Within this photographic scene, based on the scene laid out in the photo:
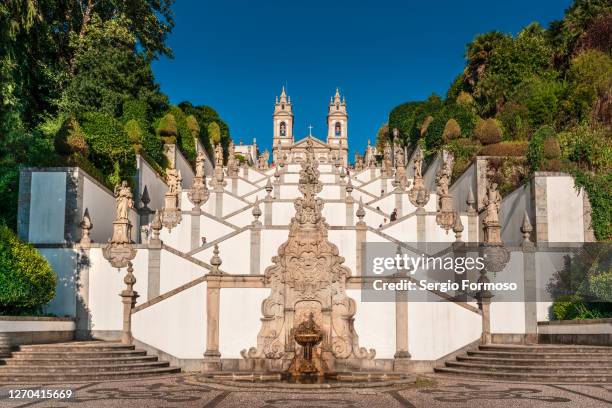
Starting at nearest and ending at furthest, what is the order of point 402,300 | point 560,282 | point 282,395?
point 282,395
point 402,300
point 560,282

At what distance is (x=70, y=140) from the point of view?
2723 centimetres

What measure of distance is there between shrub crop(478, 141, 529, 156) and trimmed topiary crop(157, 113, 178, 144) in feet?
61.7

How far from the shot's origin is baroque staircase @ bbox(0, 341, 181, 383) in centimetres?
1556

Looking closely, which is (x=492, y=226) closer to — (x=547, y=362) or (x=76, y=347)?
(x=547, y=362)

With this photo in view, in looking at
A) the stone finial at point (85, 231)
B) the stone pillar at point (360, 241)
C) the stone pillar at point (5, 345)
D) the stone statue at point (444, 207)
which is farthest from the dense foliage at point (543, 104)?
the stone pillar at point (5, 345)

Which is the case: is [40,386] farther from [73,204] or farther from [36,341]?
[73,204]

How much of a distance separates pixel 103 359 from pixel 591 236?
16.1 m

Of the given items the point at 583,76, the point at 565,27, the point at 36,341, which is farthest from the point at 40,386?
the point at 565,27

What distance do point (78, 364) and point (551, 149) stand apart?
18762 millimetres

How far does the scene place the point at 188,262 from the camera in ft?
78.0

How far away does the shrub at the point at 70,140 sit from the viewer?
26.7 meters

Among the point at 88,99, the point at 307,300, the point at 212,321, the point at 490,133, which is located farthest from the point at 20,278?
the point at 490,133

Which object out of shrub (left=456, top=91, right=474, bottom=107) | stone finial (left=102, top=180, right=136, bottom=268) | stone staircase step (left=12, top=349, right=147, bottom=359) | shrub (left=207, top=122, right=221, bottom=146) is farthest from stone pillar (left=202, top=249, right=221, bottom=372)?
shrub (left=207, top=122, right=221, bottom=146)

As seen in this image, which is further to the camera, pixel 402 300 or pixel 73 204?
pixel 73 204
